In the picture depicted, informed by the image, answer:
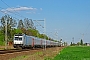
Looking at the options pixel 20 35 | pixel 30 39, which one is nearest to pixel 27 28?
pixel 30 39

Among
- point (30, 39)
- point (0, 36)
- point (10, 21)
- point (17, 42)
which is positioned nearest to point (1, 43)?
point (0, 36)

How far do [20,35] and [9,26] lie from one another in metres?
40.3

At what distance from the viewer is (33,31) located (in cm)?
11688

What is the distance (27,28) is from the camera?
115 m

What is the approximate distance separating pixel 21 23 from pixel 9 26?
51.3ft

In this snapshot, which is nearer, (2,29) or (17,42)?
(17,42)

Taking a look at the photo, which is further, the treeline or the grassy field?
the treeline

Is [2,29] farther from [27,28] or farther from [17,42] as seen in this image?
[17,42]

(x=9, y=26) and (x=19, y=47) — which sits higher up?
(x=9, y=26)

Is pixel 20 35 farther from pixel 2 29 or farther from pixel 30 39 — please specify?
pixel 2 29

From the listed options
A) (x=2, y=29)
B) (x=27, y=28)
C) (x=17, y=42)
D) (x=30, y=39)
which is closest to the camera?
(x=17, y=42)

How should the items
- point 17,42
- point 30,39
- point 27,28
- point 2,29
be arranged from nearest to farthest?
point 17,42, point 30,39, point 2,29, point 27,28

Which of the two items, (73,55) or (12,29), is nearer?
(73,55)

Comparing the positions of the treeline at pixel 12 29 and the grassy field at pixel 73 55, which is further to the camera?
the treeline at pixel 12 29
